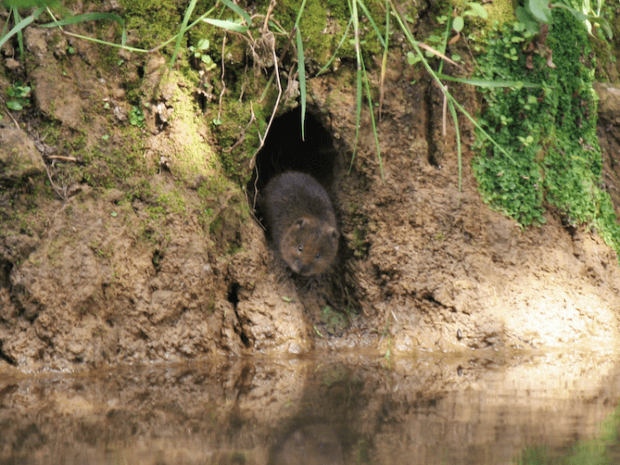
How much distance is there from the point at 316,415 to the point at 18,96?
2873mm

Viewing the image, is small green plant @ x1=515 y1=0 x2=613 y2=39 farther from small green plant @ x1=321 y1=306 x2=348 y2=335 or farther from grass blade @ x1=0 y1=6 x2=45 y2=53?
grass blade @ x1=0 y1=6 x2=45 y2=53

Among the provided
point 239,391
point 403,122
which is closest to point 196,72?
point 403,122

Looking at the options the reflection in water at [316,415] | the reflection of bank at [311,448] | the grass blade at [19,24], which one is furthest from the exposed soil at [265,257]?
the reflection of bank at [311,448]

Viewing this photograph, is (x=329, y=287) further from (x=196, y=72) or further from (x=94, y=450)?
(x=94, y=450)

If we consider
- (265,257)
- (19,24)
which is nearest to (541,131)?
(265,257)

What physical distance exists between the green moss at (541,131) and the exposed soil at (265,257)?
0.58ft

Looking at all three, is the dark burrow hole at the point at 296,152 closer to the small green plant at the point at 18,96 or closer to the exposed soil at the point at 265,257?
the exposed soil at the point at 265,257

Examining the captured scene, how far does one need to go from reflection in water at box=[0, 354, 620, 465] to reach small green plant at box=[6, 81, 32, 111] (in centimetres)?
177

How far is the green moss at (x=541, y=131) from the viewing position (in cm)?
426

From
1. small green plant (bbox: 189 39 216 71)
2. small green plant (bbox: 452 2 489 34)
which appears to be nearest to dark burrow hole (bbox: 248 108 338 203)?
small green plant (bbox: 189 39 216 71)

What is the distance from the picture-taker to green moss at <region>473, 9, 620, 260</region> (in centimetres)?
426

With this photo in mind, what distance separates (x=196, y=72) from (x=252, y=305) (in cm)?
182

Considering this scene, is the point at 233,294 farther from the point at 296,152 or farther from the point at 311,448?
the point at 311,448

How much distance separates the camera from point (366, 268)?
4414 mm
